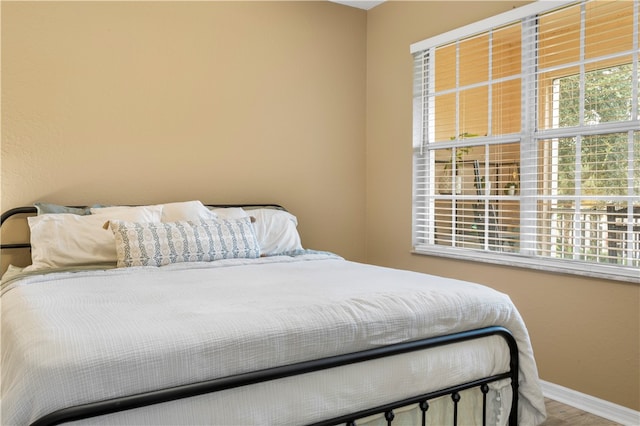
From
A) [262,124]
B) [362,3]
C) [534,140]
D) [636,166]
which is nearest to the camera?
[636,166]

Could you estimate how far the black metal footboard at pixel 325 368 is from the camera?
118 cm

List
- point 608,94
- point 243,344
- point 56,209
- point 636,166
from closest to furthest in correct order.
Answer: point 243,344
point 636,166
point 608,94
point 56,209

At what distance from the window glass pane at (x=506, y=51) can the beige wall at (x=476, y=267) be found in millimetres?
132

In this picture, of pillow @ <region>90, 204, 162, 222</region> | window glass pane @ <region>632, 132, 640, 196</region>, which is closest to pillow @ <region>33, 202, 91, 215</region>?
pillow @ <region>90, 204, 162, 222</region>

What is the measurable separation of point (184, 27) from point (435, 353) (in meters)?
2.62

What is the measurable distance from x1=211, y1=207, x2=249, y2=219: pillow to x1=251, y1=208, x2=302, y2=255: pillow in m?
0.09

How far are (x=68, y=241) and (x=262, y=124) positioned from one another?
1556 mm

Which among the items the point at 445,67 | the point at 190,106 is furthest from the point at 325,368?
the point at 445,67

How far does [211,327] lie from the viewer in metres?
1.44

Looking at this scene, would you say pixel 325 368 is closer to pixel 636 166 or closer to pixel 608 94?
pixel 636 166

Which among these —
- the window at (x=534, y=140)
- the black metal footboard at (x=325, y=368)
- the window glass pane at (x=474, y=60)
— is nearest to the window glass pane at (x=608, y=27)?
the window at (x=534, y=140)

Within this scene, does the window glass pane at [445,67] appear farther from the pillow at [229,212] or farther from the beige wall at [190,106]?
the pillow at [229,212]

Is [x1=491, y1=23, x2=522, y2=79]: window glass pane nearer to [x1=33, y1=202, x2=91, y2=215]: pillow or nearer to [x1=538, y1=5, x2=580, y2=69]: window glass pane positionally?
[x1=538, y1=5, x2=580, y2=69]: window glass pane

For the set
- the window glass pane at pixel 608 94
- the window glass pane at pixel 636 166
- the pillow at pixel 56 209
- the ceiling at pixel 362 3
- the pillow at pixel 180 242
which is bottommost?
the pillow at pixel 180 242
